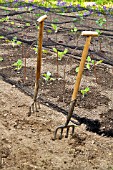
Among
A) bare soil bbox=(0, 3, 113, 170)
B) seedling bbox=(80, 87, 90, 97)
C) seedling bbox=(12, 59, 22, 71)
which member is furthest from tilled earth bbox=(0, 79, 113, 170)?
seedling bbox=(12, 59, 22, 71)

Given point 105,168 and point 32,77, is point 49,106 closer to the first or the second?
point 32,77

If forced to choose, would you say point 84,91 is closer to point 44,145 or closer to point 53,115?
point 53,115

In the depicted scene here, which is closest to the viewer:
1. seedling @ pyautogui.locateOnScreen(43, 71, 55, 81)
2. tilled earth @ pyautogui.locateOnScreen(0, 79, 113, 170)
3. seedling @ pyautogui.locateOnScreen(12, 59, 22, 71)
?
tilled earth @ pyautogui.locateOnScreen(0, 79, 113, 170)

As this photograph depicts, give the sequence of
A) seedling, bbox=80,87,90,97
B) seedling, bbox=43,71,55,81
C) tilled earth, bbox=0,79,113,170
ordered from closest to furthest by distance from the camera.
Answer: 1. tilled earth, bbox=0,79,113,170
2. seedling, bbox=80,87,90,97
3. seedling, bbox=43,71,55,81

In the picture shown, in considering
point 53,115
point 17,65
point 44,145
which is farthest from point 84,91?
point 17,65

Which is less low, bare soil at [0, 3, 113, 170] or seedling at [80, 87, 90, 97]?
seedling at [80, 87, 90, 97]

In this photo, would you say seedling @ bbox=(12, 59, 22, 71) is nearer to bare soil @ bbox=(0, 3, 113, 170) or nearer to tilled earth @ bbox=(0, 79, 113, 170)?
bare soil @ bbox=(0, 3, 113, 170)

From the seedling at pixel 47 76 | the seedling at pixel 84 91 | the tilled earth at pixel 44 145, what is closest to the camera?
the tilled earth at pixel 44 145

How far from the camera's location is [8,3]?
9.94 metres

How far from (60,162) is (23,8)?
697cm

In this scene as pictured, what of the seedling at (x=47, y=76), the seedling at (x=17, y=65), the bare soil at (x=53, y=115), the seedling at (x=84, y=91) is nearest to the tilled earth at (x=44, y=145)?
the bare soil at (x=53, y=115)

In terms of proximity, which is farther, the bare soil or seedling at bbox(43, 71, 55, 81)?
seedling at bbox(43, 71, 55, 81)

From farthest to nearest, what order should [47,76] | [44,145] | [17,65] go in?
[17,65] < [47,76] < [44,145]

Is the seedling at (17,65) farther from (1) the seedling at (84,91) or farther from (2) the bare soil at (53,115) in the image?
(1) the seedling at (84,91)
